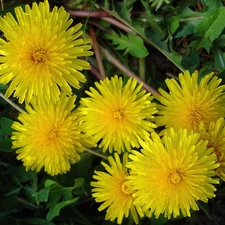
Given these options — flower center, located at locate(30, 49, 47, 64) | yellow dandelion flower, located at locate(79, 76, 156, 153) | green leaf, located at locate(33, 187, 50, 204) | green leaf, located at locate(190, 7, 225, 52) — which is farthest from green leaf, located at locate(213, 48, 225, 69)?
green leaf, located at locate(33, 187, 50, 204)

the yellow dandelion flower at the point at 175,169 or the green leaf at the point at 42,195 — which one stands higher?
the yellow dandelion flower at the point at 175,169

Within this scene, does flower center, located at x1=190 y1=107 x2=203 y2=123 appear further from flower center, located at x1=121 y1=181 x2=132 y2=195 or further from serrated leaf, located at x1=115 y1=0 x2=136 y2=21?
Result: serrated leaf, located at x1=115 y1=0 x2=136 y2=21

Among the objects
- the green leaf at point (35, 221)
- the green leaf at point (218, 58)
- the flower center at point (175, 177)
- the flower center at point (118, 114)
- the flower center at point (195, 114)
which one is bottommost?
the green leaf at point (35, 221)

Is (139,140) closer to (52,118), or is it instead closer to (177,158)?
(177,158)

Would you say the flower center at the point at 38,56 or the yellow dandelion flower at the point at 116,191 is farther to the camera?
the yellow dandelion flower at the point at 116,191

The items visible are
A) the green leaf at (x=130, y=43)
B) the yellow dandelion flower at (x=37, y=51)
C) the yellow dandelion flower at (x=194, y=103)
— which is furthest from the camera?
the green leaf at (x=130, y=43)

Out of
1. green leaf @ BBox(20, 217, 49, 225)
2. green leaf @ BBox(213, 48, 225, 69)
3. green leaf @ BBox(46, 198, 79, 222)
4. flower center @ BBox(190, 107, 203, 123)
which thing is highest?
green leaf @ BBox(213, 48, 225, 69)

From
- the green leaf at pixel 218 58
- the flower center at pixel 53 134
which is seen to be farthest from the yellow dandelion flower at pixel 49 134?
the green leaf at pixel 218 58

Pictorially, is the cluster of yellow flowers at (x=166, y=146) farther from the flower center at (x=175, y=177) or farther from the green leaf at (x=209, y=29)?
the green leaf at (x=209, y=29)
